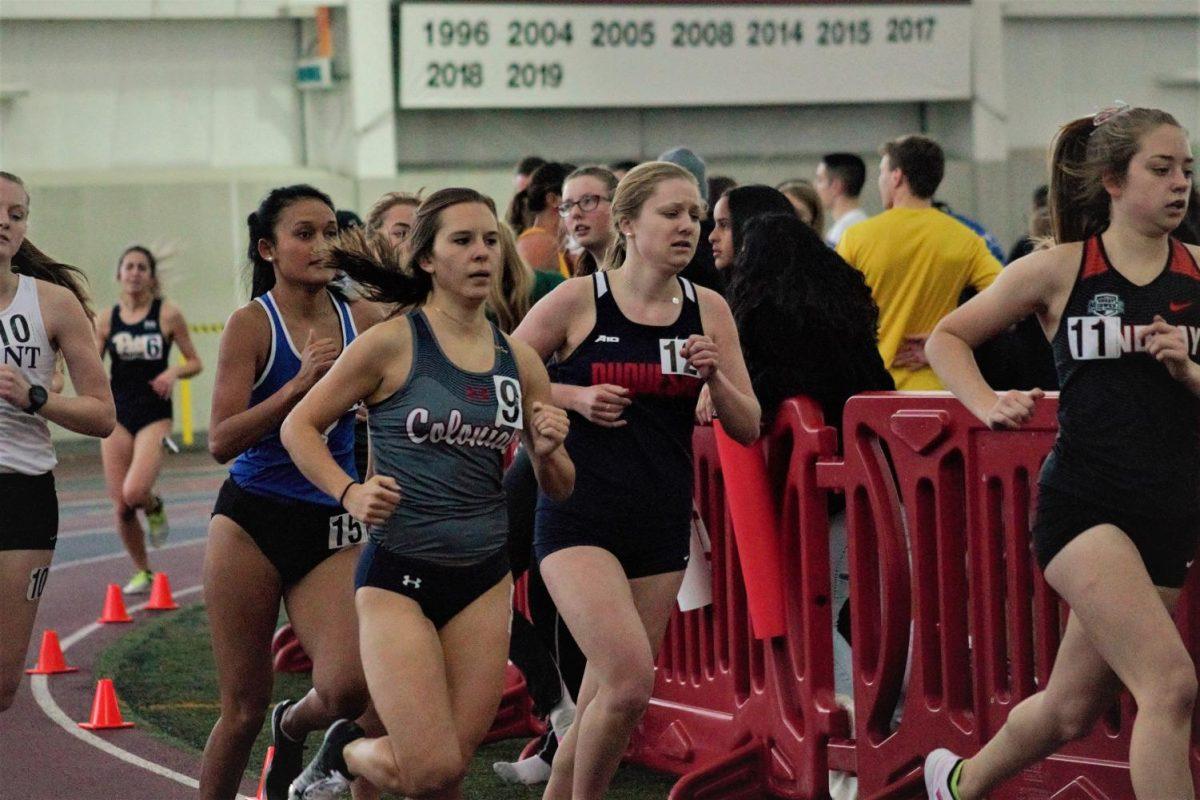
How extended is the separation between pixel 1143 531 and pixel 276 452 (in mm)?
2570

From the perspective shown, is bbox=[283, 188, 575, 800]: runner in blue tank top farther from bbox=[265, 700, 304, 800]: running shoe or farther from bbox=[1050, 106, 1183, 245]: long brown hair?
bbox=[1050, 106, 1183, 245]: long brown hair

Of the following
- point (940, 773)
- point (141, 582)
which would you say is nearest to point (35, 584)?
point (940, 773)

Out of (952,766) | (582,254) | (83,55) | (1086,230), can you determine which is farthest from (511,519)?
(83,55)

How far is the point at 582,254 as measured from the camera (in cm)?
772

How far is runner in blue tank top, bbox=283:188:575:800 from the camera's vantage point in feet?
16.5

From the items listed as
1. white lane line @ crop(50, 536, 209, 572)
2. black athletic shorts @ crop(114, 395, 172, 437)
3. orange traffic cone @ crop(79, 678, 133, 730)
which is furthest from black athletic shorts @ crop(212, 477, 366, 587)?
white lane line @ crop(50, 536, 209, 572)

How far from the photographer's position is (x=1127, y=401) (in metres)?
5.11

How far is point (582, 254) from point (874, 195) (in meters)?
20.1

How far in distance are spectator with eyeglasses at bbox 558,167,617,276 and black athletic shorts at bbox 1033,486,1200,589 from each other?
2.72m

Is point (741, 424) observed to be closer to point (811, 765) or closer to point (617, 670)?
point (617, 670)

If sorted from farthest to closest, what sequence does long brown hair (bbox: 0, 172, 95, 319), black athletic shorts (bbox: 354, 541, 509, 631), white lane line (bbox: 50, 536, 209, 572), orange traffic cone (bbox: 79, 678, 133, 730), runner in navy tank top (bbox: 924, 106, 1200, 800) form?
white lane line (bbox: 50, 536, 209, 572) → orange traffic cone (bbox: 79, 678, 133, 730) → long brown hair (bbox: 0, 172, 95, 319) → black athletic shorts (bbox: 354, 541, 509, 631) → runner in navy tank top (bbox: 924, 106, 1200, 800)

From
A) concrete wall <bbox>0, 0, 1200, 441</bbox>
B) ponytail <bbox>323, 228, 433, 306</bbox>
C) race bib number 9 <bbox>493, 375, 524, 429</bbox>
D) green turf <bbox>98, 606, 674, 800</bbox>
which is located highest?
concrete wall <bbox>0, 0, 1200, 441</bbox>

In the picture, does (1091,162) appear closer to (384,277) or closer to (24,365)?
(384,277)

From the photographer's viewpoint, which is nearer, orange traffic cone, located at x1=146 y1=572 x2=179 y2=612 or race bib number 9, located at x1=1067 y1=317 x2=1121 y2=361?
race bib number 9, located at x1=1067 y1=317 x2=1121 y2=361
